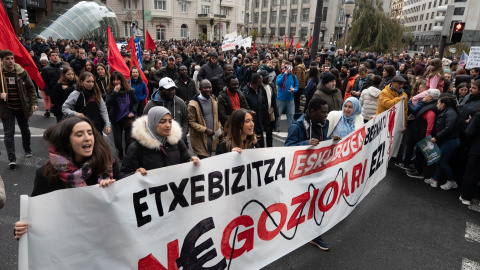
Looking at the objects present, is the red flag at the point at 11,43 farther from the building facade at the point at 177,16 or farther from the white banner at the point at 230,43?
the building facade at the point at 177,16

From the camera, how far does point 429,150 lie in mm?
5184

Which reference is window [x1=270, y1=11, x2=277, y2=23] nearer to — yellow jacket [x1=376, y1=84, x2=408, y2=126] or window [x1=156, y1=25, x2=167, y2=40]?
window [x1=156, y1=25, x2=167, y2=40]

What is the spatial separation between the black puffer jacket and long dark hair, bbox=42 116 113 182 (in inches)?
195

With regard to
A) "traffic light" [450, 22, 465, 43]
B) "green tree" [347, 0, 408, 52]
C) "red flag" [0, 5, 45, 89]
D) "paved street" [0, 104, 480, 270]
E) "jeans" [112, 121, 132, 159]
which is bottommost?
"paved street" [0, 104, 480, 270]

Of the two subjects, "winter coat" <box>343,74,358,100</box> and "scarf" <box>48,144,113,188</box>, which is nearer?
"scarf" <box>48,144,113,188</box>

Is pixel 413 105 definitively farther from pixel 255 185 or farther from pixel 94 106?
pixel 94 106

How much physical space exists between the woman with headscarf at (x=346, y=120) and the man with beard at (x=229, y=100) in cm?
165

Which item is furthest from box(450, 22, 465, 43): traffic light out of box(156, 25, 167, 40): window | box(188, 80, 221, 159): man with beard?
box(156, 25, 167, 40): window

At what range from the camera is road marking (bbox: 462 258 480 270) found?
3319 mm

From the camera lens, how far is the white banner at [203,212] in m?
1.95

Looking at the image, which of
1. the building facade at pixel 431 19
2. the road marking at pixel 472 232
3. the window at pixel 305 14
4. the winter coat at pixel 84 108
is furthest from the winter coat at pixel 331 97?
the window at pixel 305 14

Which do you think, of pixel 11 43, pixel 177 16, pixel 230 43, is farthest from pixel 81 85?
pixel 177 16

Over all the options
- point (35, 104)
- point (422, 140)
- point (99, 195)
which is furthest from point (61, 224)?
point (422, 140)

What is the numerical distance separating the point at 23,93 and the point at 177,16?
202 feet
